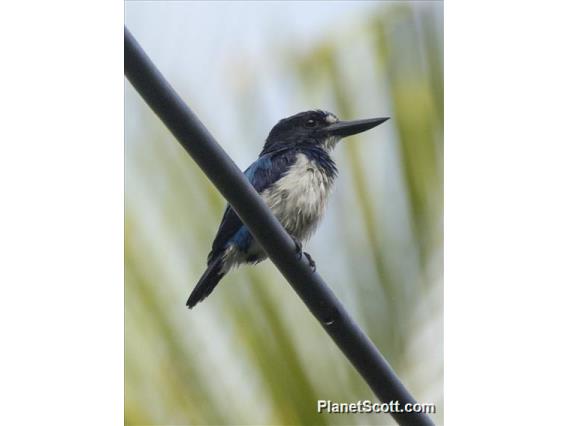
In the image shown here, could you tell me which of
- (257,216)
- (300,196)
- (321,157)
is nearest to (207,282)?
(300,196)

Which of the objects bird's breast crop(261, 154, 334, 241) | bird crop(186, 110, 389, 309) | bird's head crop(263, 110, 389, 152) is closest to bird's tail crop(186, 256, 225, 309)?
bird crop(186, 110, 389, 309)

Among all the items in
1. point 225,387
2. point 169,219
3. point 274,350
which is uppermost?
point 169,219

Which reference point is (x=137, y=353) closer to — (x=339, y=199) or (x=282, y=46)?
(x=339, y=199)

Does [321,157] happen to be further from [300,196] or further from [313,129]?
[300,196]

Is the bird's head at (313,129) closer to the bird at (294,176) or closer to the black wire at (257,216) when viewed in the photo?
the bird at (294,176)

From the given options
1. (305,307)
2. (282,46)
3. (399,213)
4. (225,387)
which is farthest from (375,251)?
(282,46)

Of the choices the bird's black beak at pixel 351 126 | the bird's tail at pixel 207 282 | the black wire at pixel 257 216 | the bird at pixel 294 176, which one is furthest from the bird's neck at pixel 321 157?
the black wire at pixel 257 216
